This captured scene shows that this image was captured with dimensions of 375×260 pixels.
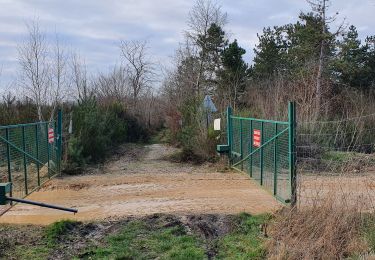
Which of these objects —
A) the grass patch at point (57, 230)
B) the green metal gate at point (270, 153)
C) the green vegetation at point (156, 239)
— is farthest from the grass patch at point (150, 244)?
the green metal gate at point (270, 153)

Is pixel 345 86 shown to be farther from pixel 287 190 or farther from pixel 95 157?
pixel 287 190

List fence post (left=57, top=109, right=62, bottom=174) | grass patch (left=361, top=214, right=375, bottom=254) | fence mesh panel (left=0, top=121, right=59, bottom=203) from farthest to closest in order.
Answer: fence post (left=57, top=109, right=62, bottom=174), fence mesh panel (left=0, top=121, right=59, bottom=203), grass patch (left=361, top=214, right=375, bottom=254)

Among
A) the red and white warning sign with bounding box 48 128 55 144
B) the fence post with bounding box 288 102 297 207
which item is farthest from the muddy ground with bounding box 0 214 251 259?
the red and white warning sign with bounding box 48 128 55 144

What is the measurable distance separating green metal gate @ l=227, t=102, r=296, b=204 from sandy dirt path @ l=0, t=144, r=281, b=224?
0.54 meters

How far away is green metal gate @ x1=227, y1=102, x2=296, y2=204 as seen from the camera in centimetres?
850

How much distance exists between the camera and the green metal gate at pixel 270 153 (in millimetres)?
8500

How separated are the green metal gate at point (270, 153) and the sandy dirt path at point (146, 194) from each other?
0.54 meters

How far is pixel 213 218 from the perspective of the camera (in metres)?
9.09

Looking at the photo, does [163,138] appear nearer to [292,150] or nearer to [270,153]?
[270,153]

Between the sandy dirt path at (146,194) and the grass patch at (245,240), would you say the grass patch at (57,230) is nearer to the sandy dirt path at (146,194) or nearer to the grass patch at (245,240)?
the sandy dirt path at (146,194)

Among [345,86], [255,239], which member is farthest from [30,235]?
[345,86]

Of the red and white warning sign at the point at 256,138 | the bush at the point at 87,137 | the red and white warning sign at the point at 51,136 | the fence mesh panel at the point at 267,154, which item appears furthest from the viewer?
the bush at the point at 87,137

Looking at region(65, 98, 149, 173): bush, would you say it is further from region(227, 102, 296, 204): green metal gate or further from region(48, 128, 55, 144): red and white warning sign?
region(227, 102, 296, 204): green metal gate

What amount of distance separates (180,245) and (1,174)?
5.34m
